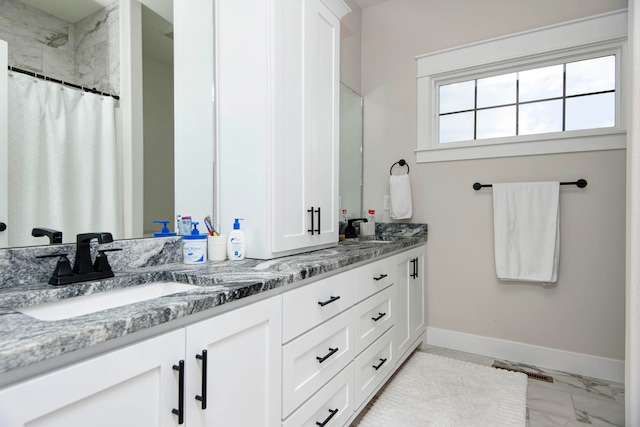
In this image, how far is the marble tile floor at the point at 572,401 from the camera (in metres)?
1.71

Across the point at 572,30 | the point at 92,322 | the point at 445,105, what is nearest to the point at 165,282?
the point at 92,322

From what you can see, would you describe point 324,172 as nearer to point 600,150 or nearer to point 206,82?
point 206,82

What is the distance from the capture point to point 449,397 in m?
1.89

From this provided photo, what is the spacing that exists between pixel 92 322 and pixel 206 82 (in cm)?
125

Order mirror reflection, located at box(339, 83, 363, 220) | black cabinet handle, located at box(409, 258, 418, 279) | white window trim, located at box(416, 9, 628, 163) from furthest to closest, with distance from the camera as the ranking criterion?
mirror reflection, located at box(339, 83, 363, 220) → black cabinet handle, located at box(409, 258, 418, 279) → white window trim, located at box(416, 9, 628, 163)

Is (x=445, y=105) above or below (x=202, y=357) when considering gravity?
above

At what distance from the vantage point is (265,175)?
145 centimetres

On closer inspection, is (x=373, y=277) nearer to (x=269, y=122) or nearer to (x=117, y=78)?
(x=269, y=122)

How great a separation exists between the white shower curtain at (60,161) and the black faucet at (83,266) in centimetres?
10

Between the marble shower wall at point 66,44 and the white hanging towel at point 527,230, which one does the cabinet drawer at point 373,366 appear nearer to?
the white hanging towel at point 527,230

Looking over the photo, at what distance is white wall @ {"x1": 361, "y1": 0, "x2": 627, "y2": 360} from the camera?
2.10 metres

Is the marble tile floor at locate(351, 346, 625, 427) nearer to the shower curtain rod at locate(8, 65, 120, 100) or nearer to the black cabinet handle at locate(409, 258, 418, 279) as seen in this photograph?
the black cabinet handle at locate(409, 258, 418, 279)

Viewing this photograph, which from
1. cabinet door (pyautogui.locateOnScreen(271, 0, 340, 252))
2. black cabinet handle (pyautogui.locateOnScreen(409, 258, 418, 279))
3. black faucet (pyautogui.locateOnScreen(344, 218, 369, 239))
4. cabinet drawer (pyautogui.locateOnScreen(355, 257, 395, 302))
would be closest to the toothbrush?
cabinet door (pyautogui.locateOnScreen(271, 0, 340, 252))

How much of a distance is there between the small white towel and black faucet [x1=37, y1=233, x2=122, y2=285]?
202 centimetres
